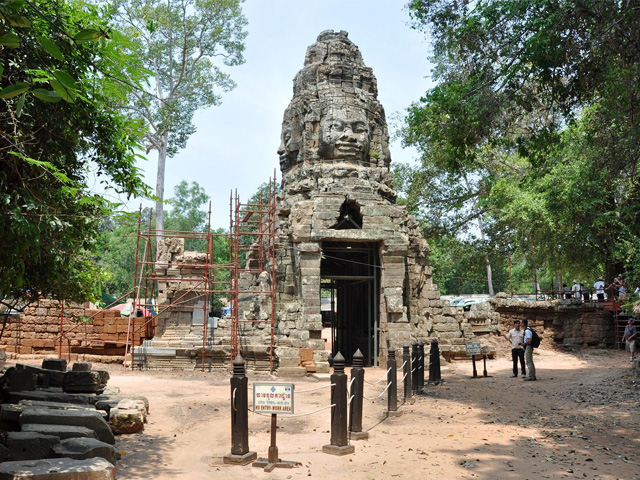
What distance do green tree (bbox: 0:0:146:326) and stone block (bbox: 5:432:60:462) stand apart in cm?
158

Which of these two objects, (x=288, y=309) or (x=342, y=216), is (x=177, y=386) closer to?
(x=288, y=309)

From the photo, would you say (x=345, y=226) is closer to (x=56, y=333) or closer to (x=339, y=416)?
(x=56, y=333)

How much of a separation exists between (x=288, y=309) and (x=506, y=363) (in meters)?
7.89

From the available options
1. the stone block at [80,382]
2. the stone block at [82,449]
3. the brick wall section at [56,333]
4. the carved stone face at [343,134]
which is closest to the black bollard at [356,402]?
the stone block at [82,449]

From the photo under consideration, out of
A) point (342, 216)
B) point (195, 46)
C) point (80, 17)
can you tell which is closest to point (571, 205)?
point (342, 216)

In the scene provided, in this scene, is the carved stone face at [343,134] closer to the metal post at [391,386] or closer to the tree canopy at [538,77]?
the tree canopy at [538,77]

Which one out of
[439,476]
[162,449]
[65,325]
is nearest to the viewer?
[439,476]

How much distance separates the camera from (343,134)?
1770 cm

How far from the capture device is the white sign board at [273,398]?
6.54 m

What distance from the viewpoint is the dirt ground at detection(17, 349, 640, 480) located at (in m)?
6.43

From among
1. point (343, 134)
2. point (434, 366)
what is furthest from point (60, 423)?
point (343, 134)

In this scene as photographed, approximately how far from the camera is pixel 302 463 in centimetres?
667

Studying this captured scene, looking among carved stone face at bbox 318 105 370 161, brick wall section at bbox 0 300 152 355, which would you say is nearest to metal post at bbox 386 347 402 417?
carved stone face at bbox 318 105 370 161

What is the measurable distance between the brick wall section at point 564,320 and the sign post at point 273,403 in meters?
17.4
